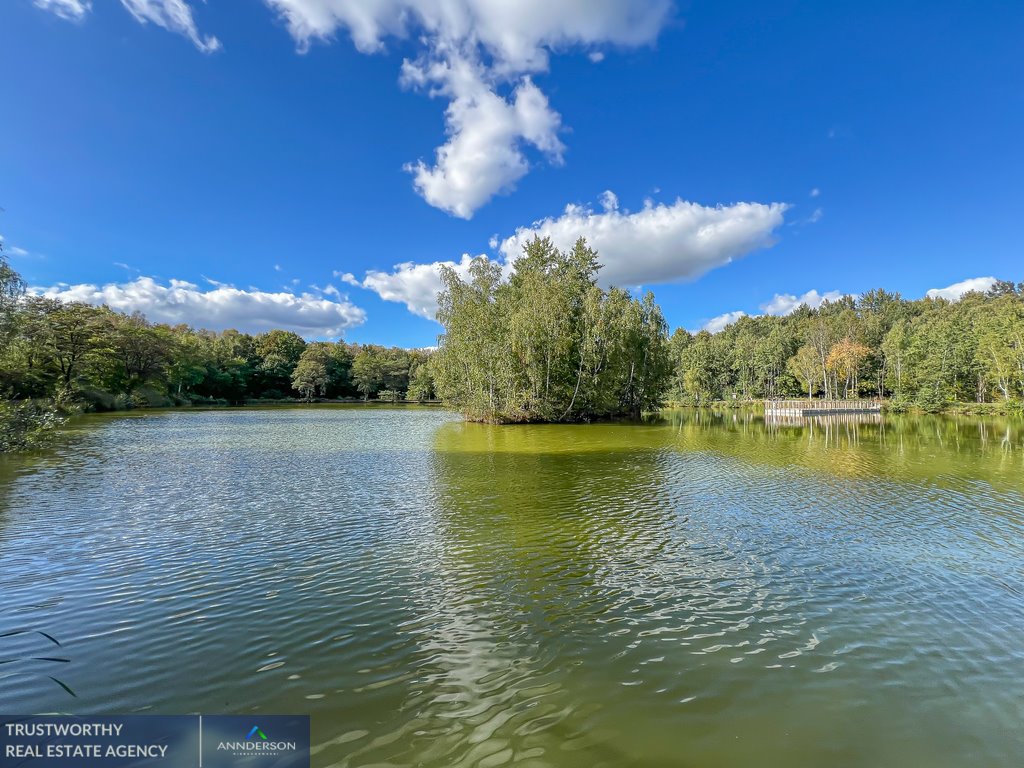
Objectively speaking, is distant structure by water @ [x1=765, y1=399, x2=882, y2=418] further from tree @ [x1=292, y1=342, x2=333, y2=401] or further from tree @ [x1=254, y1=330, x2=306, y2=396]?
tree @ [x1=254, y1=330, x2=306, y2=396]

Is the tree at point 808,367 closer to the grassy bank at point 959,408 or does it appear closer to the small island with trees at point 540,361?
the small island with trees at point 540,361

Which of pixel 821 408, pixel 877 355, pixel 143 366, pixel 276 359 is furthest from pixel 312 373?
pixel 877 355

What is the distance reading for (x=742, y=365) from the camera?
314 feet

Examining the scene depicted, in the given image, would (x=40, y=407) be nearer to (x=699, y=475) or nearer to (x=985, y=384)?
(x=699, y=475)

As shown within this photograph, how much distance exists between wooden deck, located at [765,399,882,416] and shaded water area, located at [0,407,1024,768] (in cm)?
5023

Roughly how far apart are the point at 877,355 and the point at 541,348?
244 feet

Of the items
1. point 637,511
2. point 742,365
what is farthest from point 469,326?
point 742,365

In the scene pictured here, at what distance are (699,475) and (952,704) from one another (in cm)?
1345

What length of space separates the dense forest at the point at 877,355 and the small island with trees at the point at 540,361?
291 mm

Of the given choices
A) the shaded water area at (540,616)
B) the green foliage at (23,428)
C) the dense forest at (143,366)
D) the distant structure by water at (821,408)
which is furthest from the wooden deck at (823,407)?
the green foliage at (23,428)

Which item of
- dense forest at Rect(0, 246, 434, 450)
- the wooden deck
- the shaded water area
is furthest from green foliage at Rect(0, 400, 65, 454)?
the wooden deck

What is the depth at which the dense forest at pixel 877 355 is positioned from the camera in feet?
196

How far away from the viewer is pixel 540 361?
42.6 m

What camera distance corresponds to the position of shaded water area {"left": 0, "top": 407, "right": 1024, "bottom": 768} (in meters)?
4.40
